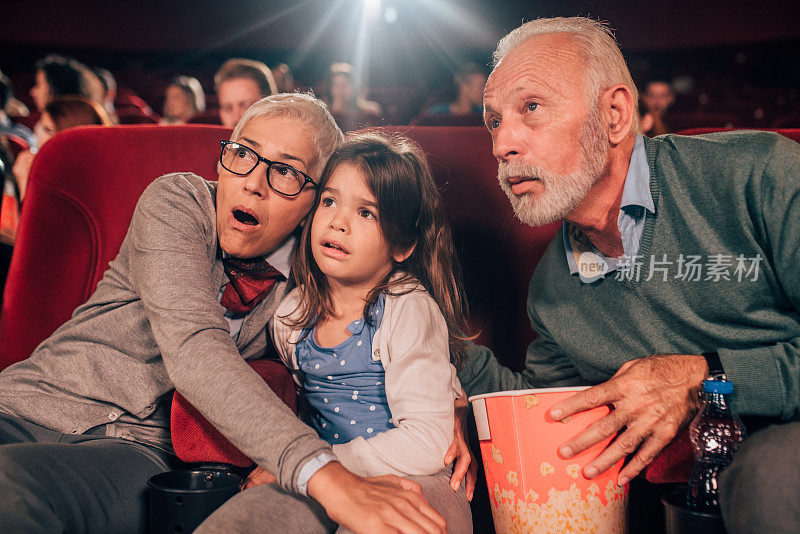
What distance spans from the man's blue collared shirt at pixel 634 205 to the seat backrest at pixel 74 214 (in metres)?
0.93

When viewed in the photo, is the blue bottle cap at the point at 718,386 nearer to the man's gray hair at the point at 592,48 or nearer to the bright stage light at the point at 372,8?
the man's gray hair at the point at 592,48

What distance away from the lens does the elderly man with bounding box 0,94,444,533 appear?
3.01ft

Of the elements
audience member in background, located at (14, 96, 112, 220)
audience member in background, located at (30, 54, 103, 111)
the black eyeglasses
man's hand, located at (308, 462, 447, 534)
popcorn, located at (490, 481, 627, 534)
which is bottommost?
popcorn, located at (490, 481, 627, 534)

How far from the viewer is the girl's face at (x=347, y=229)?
46.7 inches

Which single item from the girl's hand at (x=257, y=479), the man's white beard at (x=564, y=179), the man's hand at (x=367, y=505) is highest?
the man's white beard at (x=564, y=179)

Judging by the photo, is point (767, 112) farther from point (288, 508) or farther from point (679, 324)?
point (288, 508)

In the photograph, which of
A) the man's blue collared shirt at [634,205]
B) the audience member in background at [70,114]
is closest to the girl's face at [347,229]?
the man's blue collared shirt at [634,205]

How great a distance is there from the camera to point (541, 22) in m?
1.30

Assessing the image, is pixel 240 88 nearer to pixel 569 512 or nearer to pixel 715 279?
pixel 715 279

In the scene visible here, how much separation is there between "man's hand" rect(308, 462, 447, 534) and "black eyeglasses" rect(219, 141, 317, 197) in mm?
545

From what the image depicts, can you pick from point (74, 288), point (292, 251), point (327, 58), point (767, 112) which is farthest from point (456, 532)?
point (327, 58)

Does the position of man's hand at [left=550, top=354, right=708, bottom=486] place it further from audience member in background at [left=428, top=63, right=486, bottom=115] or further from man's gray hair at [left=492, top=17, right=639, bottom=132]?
audience member in background at [left=428, top=63, right=486, bottom=115]

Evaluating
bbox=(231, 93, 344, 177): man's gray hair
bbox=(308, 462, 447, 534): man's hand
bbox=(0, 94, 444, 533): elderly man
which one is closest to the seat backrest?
bbox=(0, 94, 444, 533): elderly man

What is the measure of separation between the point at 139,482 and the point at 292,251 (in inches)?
19.7
